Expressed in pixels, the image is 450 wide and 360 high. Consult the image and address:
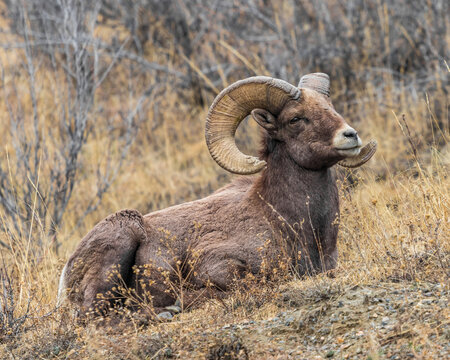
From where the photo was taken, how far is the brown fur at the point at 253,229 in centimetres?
676

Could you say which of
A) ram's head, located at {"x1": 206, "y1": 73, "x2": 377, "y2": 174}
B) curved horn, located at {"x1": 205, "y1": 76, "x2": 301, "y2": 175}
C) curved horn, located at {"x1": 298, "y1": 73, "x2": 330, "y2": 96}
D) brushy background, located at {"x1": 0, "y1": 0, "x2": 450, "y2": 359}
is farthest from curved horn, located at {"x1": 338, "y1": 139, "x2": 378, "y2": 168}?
curved horn, located at {"x1": 205, "y1": 76, "x2": 301, "y2": 175}

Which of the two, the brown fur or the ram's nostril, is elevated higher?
the ram's nostril

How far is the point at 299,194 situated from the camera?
700cm

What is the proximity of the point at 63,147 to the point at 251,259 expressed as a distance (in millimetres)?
5283

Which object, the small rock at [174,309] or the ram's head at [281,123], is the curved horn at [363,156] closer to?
the ram's head at [281,123]

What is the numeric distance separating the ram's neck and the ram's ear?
243mm

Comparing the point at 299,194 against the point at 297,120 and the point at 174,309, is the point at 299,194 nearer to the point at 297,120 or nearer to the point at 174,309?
the point at 297,120

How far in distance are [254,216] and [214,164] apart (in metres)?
7.07

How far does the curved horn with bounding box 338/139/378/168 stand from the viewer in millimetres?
7109

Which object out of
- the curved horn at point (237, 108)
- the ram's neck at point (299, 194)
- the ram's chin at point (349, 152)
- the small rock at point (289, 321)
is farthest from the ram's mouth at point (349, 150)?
the small rock at point (289, 321)

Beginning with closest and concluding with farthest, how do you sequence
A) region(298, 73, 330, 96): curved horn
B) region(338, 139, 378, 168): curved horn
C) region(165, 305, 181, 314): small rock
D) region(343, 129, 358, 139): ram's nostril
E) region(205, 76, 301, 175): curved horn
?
1. region(343, 129, 358, 139): ram's nostril
2. region(165, 305, 181, 314): small rock
3. region(205, 76, 301, 175): curved horn
4. region(338, 139, 378, 168): curved horn
5. region(298, 73, 330, 96): curved horn

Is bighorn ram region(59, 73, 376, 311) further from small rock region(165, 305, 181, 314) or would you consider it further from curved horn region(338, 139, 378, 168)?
small rock region(165, 305, 181, 314)

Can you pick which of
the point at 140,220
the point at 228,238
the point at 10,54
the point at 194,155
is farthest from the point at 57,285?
the point at 10,54

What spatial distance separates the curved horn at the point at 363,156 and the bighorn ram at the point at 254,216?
11 mm
